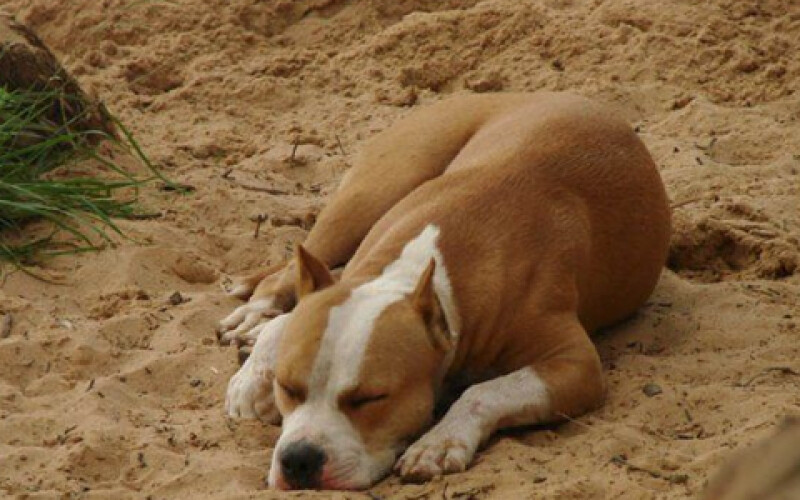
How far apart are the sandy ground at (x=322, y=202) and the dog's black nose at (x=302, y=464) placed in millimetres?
81

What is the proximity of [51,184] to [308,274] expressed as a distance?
2.24 m

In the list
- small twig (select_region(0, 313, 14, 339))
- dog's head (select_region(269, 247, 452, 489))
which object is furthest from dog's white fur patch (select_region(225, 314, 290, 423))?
small twig (select_region(0, 313, 14, 339))

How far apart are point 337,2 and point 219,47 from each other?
0.85m

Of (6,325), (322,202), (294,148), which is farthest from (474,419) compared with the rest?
(294,148)

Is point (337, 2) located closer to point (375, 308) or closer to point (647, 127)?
point (647, 127)

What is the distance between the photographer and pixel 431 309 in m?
4.91

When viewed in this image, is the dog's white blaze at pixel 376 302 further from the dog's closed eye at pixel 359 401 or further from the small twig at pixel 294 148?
the small twig at pixel 294 148

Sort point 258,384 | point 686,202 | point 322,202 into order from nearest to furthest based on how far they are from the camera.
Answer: point 258,384, point 686,202, point 322,202

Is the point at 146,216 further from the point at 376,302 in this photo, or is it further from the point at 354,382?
the point at 354,382

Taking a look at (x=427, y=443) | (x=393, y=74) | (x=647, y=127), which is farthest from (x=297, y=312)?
(x=393, y=74)

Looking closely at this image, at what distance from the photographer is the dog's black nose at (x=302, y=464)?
178 inches

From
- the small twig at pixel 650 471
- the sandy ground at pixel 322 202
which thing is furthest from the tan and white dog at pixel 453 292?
the small twig at pixel 650 471

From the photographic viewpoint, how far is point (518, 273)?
529 centimetres

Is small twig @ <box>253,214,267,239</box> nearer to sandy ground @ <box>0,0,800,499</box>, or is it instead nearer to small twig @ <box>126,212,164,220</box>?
sandy ground @ <box>0,0,800,499</box>
